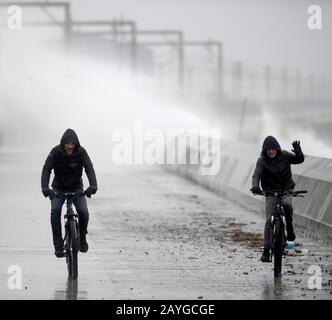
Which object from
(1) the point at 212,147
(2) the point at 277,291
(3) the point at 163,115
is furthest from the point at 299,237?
(3) the point at 163,115

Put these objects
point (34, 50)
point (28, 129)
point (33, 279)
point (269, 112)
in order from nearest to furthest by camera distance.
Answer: point (33, 279), point (28, 129), point (34, 50), point (269, 112)

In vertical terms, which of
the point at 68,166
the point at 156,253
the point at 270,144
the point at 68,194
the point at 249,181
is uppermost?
the point at 270,144

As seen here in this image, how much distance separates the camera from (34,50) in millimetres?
92812

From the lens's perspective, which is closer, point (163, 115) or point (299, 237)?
point (299, 237)

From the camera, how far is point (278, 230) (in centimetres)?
1542

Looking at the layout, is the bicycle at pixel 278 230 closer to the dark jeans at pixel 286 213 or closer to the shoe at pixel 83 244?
the dark jeans at pixel 286 213

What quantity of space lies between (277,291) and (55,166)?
9.83 ft

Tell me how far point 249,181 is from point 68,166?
10.5m

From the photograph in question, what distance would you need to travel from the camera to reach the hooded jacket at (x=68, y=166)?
50.6 feet

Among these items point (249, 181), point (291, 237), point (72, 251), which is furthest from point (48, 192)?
point (249, 181)

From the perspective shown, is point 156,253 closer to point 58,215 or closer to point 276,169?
point 58,215

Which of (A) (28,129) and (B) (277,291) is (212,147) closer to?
(B) (277,291)

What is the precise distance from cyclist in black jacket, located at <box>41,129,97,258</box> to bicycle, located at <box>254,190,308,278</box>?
199cm

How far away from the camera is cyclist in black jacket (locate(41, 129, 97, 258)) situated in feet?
50.6
